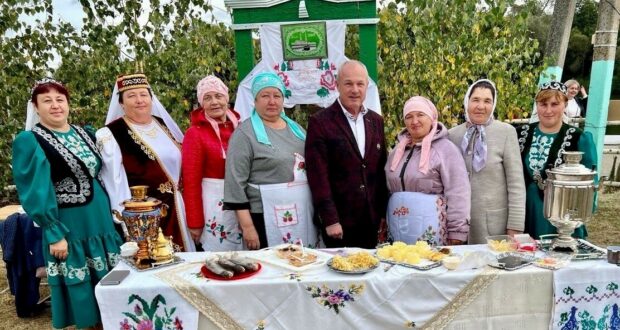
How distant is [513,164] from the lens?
251cm

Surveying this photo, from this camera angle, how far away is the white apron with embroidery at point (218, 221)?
9.00 feet

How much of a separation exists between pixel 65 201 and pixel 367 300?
1.69m

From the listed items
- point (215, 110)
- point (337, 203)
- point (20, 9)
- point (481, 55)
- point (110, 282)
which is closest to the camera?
point (110, 282)

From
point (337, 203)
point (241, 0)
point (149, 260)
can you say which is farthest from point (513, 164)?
point (241, 0)

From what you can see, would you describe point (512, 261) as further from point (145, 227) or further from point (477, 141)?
point (145, 227)

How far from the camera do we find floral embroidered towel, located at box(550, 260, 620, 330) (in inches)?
76.8

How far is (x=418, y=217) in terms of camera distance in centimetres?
247

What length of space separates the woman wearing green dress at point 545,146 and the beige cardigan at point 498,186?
7.2 inches

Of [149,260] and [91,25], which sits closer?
[149,260]

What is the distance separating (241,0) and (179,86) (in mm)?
1003

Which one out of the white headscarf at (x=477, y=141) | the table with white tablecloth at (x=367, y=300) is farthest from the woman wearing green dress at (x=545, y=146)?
the table with white tablecloth at (x=367, y=300)

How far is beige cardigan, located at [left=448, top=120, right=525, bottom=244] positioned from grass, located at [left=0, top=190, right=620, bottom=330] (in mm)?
2161

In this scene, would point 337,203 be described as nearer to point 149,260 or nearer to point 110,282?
point 149,260

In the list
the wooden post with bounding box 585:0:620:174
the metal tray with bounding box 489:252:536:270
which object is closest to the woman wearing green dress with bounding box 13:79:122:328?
the metal tray with bounding box 489:252:536:270
